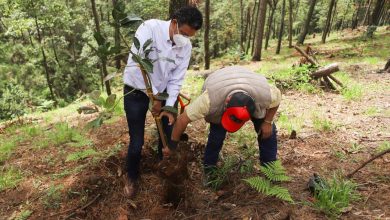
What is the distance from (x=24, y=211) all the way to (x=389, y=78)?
8.68 meters

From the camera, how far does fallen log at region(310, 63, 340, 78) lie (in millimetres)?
7352

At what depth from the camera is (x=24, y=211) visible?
3662mm

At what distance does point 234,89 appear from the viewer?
307 cm

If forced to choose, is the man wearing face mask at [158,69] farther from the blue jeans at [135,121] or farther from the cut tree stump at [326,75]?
the cut tree stump at [326,75]

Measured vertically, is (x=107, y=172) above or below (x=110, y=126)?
above

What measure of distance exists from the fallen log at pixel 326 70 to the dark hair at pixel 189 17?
17.1 ft

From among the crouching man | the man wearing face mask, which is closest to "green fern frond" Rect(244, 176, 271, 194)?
the crouching man

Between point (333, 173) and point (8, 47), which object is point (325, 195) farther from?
point (8, 47)

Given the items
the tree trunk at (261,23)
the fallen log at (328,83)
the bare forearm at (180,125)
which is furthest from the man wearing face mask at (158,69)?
the tree trunk at (261,23)

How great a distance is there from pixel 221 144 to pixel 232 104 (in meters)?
0.92

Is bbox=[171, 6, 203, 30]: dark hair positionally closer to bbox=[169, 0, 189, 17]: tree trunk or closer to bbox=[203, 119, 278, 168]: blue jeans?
bbox=[203, 119, 278, 168]: blue jeans

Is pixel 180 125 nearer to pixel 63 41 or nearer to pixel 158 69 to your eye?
pixel 158 69

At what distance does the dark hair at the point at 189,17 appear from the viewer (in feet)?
9.91

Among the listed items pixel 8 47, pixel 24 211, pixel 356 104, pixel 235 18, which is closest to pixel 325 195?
pixel 24 211
